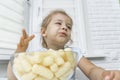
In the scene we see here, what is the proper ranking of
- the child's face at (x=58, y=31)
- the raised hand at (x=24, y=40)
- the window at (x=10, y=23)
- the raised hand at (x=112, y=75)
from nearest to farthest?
the raised hand at (x=112, y=75)
the raised hand at (x=24, y=40)
the child's face at (x=58, y=31)
the window at (x=10, y=23)

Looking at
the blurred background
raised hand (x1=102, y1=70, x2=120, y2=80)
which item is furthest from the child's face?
raised hand (x1=102, y1=70, x2=120, y2=80)

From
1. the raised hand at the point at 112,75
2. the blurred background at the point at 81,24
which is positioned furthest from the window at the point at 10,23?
the raised hand at the point at 112,75

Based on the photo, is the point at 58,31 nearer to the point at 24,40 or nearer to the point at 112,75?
the point at 24,40

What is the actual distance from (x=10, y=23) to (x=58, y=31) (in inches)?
12.1

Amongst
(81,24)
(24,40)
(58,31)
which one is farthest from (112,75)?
(81,24)

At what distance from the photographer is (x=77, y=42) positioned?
0.98 metres

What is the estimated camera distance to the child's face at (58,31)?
0.75 meters

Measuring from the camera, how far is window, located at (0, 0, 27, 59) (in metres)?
0.89

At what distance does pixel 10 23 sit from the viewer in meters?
0.96

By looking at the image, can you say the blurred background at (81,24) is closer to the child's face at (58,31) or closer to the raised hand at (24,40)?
the child's face at (58,31)

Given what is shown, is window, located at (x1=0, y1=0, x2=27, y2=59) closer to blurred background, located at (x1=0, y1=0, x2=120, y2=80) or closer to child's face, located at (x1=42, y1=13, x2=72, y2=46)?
blurred background, located at (x1=0, y1=0, x2=120, y2=80)

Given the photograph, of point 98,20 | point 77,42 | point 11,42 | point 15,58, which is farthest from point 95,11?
point 15,58

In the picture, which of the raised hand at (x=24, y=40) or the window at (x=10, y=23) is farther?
the window at (x=10, y=23)

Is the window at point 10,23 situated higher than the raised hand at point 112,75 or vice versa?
the window at point 10,23
